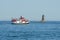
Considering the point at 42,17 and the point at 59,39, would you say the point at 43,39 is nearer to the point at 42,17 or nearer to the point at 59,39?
the point at 59,39

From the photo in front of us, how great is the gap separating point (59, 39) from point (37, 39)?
9.57 ft

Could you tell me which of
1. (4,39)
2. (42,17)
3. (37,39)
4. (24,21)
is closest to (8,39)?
(4,39)

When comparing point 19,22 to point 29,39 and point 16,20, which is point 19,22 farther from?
point 29,39

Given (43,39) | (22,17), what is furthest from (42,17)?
(43,39)

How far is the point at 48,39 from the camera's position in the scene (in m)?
44.6

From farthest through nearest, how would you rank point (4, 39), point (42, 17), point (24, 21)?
1. point (42, 17)
2. point (24, 21)
3. point (4, 39)

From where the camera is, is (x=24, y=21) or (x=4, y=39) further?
(x=24, y=21)

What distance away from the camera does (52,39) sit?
147ft

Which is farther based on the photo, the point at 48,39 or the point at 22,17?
the point at 22,17

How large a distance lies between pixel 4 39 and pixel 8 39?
0.64 metres

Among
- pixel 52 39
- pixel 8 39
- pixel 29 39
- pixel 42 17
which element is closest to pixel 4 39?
pixel 8 39

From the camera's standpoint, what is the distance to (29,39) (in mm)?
44750

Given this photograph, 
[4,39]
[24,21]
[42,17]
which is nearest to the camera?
[4,39]

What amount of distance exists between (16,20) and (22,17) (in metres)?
3.23
